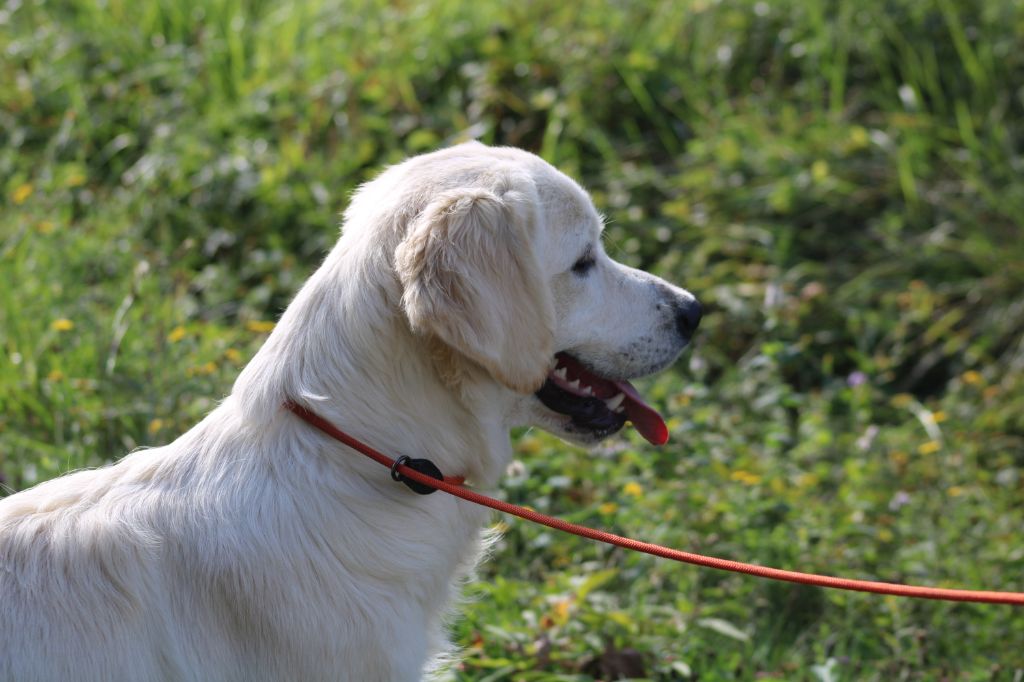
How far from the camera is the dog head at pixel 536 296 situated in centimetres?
A: 260

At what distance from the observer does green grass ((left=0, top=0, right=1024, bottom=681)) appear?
4051mm

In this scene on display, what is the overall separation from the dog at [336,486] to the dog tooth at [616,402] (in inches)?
12.2

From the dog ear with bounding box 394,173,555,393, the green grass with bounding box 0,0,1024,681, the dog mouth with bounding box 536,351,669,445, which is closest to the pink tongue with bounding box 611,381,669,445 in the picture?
the dog mouth with bounding box 536,351,669,445

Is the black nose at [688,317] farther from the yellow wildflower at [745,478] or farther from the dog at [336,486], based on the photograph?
the yellow wildflower at [745,478]

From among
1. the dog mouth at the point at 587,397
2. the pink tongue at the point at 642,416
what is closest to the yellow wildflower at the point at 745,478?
the pink tongue at the point at 642,416

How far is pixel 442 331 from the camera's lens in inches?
101

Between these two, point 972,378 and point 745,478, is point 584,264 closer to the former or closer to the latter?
point 745,478

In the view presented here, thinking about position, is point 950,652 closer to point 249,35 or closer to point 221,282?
point 221,282

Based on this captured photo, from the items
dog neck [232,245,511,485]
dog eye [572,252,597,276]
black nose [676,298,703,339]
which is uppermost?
dog neck [232,245,511,485]

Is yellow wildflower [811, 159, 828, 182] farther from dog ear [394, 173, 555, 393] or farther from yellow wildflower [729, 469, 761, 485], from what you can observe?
dog ear [394, 173, 555, 393]

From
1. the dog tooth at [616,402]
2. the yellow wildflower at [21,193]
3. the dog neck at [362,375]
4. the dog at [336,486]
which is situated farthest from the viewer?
the yellow wildflower at [21,193]

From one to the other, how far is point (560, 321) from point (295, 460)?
29.7 inches

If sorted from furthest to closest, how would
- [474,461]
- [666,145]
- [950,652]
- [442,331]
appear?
[666,145]
[950,652]
[474,461]
[442,331]

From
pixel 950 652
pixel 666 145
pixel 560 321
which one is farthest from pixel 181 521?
pixel 666 145
